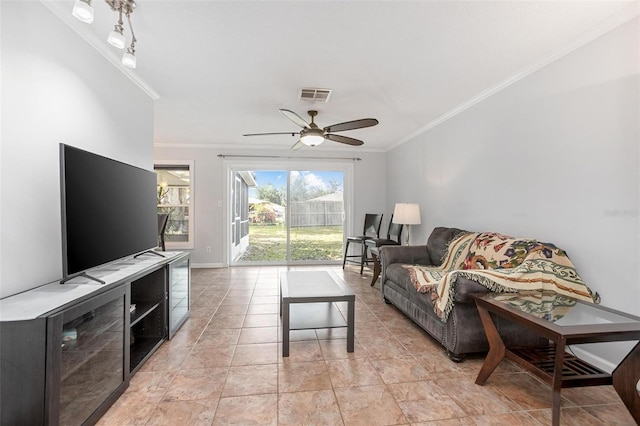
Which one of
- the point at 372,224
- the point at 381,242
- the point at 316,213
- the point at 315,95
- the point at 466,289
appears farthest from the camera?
the point at 316,213

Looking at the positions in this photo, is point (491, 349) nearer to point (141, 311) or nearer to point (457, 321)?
point (457, 321)

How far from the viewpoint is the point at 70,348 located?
4.58 ft

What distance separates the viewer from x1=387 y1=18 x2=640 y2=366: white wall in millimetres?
1879

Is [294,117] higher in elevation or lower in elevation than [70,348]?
higher

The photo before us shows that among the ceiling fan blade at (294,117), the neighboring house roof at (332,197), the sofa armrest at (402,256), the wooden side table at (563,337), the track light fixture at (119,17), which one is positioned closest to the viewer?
the track light fixture at (119,17)

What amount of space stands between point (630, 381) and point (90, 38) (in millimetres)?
3951

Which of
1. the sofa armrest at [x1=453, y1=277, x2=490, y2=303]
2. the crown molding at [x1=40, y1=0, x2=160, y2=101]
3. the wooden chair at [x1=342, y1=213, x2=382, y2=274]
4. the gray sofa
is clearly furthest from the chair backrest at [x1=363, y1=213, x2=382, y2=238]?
the crown molding at [x1=40, y1=0, x2=160, y2=101]

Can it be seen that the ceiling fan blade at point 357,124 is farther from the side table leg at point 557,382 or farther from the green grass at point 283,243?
the green grass at point 283,243

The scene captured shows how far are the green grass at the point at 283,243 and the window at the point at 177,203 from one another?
118 cm

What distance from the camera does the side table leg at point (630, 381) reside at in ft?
4.91

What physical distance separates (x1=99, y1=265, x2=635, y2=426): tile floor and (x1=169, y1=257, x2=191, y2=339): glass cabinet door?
6.8 inches

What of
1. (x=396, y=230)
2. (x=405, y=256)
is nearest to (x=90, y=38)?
(x=405, y=256)

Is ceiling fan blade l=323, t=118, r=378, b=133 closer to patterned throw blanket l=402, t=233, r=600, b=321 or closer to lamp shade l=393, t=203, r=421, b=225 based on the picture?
patterned throw blanket l=402, t=233, r=600, b=321

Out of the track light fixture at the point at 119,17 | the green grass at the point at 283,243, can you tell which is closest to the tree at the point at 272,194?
the green grass at the point at 283,243
